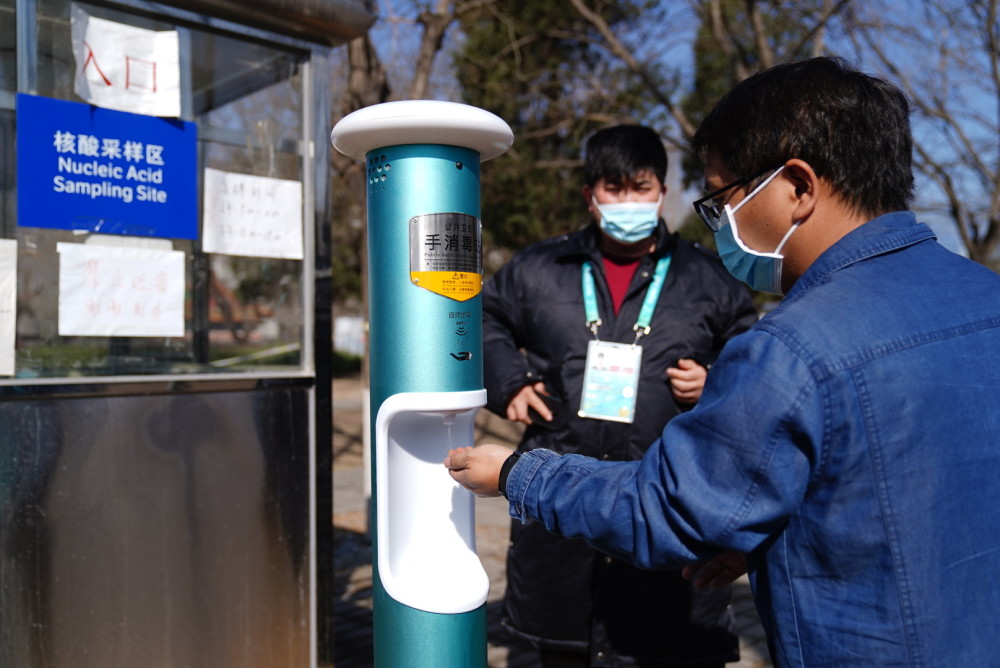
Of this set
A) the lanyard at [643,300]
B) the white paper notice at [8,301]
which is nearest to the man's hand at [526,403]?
the lanyard at [643,300]

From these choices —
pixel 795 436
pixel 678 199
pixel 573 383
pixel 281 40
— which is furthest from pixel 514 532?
pixel 678 199

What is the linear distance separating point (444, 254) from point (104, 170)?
57.6 inches

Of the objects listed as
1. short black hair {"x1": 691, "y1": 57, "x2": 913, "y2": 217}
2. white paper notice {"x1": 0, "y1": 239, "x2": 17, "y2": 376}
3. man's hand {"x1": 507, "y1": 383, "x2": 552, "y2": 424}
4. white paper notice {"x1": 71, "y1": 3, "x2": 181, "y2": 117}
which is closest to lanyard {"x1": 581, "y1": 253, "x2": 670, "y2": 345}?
man's hand {"x1": 507, "y1": 383, "x2": 552, "y2": 424}

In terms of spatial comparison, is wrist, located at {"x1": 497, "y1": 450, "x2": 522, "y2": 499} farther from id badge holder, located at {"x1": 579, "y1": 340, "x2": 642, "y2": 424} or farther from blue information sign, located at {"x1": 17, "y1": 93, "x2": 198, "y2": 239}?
blue information sign, located at {"x1": 17, "y1": 93, "x2": 198, "y2": 239}

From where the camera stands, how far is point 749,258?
5.26ft

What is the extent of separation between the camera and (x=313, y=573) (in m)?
3.17

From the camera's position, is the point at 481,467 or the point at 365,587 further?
the point at 365,587

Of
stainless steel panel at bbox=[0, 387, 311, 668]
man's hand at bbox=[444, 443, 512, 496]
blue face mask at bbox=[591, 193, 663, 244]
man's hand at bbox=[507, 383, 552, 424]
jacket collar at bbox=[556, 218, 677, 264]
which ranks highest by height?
blue face mask at bbox=[591, 193, 663, 244]

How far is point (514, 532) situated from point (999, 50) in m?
7.76

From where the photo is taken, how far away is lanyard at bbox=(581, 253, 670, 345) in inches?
102

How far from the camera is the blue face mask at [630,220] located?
265 cm

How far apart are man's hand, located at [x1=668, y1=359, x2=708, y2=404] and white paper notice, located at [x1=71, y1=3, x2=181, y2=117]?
1819mm

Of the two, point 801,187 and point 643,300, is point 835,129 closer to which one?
point 801,187

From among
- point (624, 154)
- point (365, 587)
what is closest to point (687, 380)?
point (624, 154)
